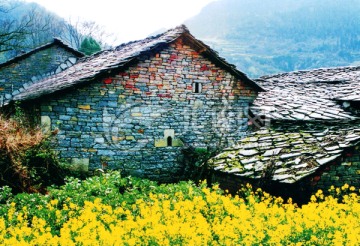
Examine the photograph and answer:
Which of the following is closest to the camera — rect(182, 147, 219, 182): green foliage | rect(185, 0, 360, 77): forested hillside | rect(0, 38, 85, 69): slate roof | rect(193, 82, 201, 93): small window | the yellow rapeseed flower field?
the yellow rapeseed flower field

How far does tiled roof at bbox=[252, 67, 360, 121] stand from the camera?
12.1 m

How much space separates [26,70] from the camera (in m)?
19.5

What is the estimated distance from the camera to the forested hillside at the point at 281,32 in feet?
292

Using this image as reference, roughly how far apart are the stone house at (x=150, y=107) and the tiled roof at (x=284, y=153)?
1.22m

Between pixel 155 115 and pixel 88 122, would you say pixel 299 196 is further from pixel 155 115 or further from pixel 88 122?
pixel 88 122

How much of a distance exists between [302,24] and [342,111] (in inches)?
4545

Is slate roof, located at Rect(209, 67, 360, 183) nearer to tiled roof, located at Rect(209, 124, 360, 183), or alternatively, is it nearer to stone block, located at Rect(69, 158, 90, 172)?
tiled roof, located at Rect(209, 124, 360, 183)

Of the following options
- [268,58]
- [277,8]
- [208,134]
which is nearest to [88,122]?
[208,134]

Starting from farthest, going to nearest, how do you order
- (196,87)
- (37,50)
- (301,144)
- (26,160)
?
(37,50) < (196,87) < (301,144) < (26,160)

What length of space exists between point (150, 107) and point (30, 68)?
36.4ft

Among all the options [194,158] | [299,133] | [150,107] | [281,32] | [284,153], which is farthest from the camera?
[281,32]

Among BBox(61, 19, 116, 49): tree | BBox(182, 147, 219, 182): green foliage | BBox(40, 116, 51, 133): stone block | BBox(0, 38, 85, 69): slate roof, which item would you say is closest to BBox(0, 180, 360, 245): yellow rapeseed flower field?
BBox(40, 116, 51, 133): stone block

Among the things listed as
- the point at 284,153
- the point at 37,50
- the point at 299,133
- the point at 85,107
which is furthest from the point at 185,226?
the point at 37,50

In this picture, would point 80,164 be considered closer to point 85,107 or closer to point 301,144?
point 85,107
